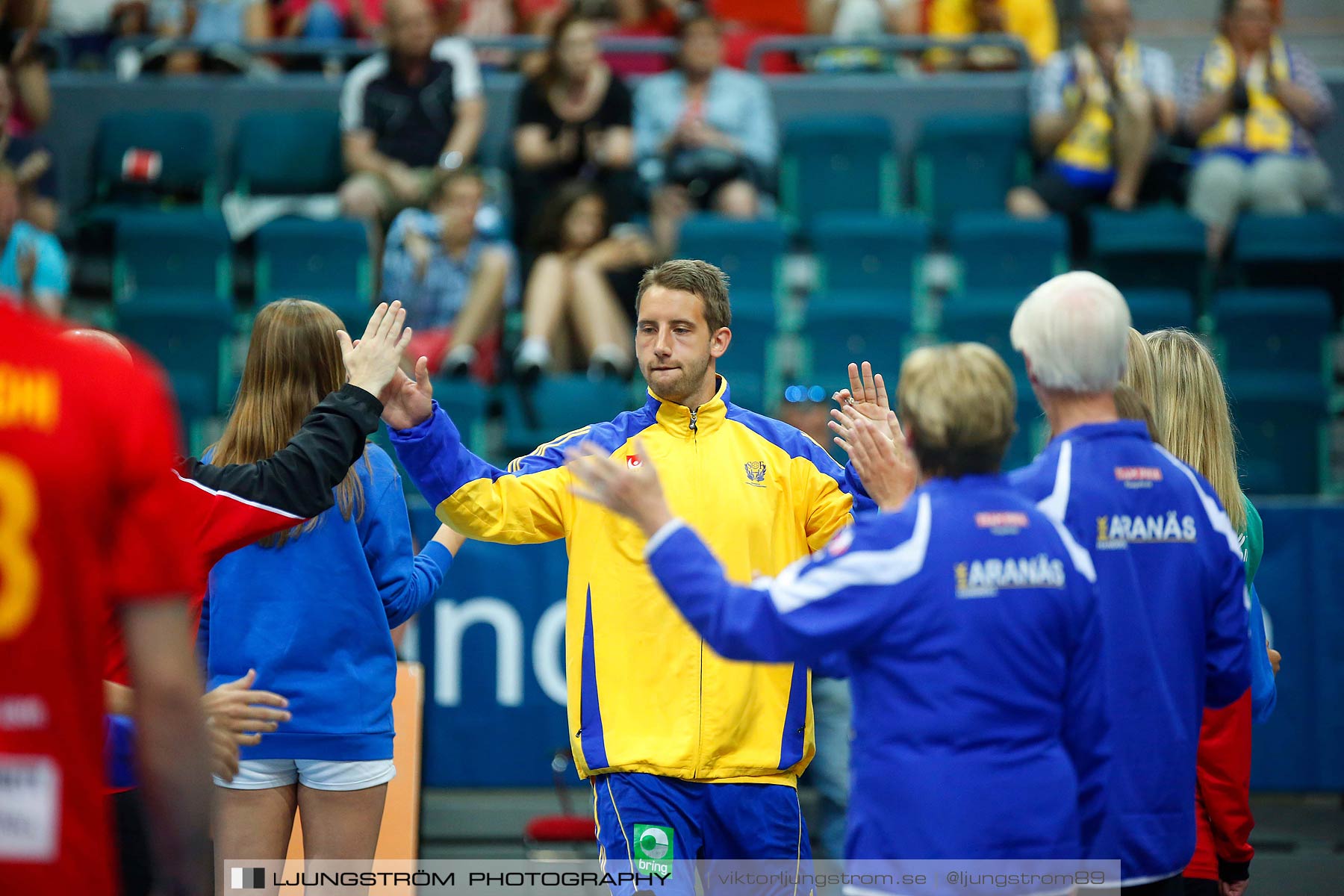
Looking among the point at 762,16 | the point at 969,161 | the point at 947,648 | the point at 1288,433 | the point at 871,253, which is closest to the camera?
the point at 947,648

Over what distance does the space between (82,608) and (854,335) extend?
7.53 metres

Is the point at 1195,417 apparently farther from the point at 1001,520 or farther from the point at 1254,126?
the point at 1254,126

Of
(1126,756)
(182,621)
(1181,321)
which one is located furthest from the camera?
(1181,321)

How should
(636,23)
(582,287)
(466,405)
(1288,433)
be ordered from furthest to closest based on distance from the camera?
(636,23)
(582,287)
(1288,433)
(466,405)

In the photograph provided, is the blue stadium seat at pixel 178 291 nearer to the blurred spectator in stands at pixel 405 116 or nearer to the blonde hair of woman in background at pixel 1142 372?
the blurred spectator in stands at pixel 405 116

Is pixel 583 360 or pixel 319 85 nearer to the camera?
pixel 583 360

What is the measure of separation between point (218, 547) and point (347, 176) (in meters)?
7.81

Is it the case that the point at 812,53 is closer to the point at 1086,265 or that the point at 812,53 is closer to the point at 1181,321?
the point at 1086,265

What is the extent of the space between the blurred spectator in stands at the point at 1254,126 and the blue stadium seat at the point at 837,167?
2.21 meters

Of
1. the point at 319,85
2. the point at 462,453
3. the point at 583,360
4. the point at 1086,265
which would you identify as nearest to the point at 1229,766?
the point at 462,453

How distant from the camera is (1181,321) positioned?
921cm

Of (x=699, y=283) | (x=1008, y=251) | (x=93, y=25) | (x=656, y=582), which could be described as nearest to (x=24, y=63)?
(x=93, y=25)

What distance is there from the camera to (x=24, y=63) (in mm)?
9953

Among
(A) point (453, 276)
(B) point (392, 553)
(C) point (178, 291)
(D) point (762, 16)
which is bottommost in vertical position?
(B) point (392, 553)
